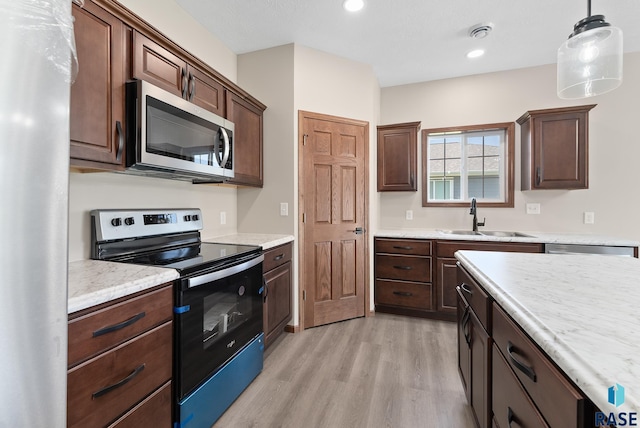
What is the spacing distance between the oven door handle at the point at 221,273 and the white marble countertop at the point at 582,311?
1.27 metres

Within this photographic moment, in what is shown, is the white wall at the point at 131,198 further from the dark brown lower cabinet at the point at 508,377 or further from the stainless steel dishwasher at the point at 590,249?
the stainless steel dishwasher at the point at 590,249

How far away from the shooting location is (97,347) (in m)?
0.99

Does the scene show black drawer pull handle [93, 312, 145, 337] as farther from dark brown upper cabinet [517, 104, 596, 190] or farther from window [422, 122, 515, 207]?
dark brown upper cabinet [517, 104, 596, 190]

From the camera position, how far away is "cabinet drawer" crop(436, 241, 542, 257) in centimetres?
264

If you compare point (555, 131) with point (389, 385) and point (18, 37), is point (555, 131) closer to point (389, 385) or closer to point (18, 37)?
point (389, 385)

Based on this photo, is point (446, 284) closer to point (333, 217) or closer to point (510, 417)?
point (333, 217)

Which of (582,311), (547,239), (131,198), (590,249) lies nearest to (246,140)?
(131,198)

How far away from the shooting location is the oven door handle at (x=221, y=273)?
136cm

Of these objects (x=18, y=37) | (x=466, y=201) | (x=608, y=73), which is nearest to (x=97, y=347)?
(x=18, y=37)

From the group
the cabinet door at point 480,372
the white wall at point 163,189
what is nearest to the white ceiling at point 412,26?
the white wall at point 163,189

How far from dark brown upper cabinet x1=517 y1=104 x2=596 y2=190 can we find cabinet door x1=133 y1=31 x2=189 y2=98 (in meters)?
3.25

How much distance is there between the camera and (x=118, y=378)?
1063mm

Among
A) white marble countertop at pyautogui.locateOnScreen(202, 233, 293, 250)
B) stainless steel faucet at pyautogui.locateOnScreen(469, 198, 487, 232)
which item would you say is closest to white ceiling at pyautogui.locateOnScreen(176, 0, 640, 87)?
stainless steel faucet at pyautogui.locateOnScreen(469, 198, 487, 232)

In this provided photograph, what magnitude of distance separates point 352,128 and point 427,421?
8.20 feet
